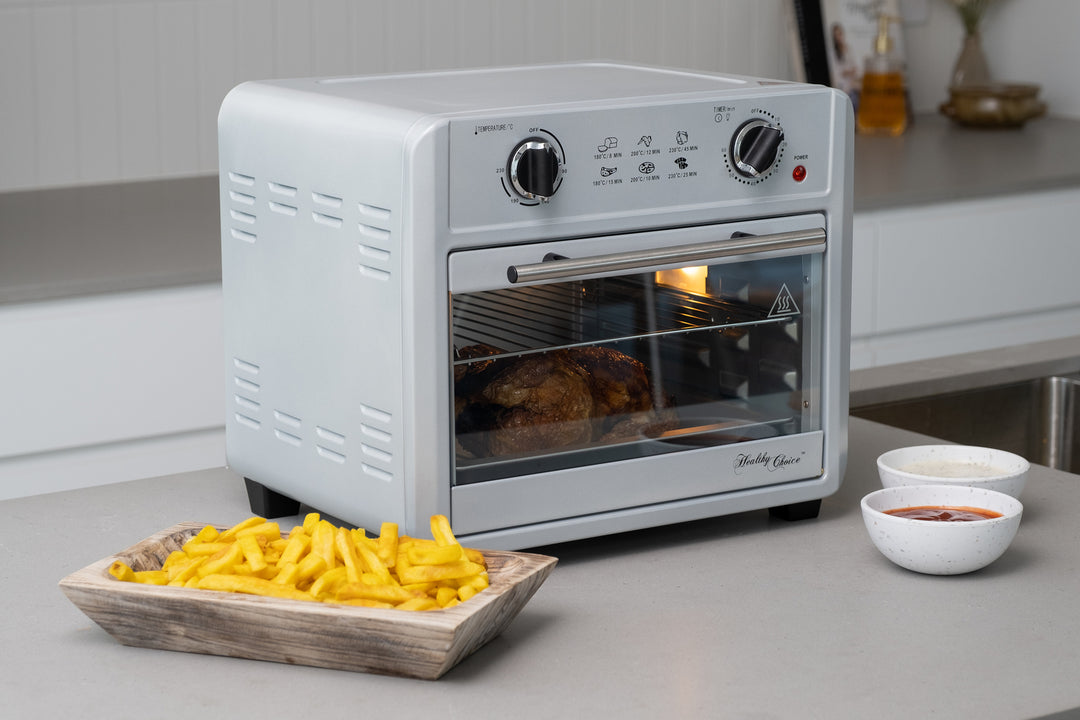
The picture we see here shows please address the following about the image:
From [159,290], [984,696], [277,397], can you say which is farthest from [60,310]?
[984,696]

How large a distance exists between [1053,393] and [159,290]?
3.91 feet

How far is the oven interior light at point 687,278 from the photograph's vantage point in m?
1.15

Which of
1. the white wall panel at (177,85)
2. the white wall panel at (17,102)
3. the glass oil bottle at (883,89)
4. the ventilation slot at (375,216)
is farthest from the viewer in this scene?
the glass oil bottle at (883,89)

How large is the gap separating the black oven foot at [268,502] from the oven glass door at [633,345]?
0.22 meters

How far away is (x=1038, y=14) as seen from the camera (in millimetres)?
3439

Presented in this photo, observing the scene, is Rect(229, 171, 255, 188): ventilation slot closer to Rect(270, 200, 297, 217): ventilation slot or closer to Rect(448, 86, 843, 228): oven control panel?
Rect(270, 200, 297, 217): ventilation slot

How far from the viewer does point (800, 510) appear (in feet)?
4.05

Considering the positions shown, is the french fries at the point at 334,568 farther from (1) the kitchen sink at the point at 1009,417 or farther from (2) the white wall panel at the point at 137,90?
(2) the white wall panel at the point at 137,90

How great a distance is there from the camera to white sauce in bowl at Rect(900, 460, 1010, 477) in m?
1.24

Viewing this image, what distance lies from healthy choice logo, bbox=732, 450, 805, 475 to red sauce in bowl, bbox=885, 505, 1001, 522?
0.35ft

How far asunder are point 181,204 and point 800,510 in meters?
1.58

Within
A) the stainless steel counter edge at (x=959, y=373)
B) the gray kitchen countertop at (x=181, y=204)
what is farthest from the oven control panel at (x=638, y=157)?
the gray kitchen countertop at (x=181, y=204)

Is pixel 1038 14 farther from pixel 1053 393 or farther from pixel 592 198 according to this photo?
pixel 592 198

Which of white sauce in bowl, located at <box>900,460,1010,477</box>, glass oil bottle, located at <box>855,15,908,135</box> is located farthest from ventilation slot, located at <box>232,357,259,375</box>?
glass oil bottle, located at <box>855,15,908,135</box>
